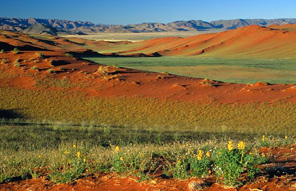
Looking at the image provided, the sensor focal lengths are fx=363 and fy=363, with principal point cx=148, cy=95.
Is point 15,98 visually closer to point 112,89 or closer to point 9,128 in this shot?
point 112,89

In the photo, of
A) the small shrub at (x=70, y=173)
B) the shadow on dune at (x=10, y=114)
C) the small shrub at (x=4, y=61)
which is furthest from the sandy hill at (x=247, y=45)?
the small shrub at (x=70, y=173)

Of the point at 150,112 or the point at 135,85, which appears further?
the point at 135,85

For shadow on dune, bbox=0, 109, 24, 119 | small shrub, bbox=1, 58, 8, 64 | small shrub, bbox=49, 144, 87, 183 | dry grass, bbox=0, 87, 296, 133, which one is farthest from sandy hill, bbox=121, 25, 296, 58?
small shrub, bbox=49, 144, 87, 183

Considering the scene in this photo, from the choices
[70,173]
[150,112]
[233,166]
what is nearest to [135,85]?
[150,112]

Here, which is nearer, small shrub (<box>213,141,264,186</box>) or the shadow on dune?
small shrub (<box>213,141,264,186</box>)

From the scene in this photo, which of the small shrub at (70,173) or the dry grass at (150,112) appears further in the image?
the dry grass at (150,112)

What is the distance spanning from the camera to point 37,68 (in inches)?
1335

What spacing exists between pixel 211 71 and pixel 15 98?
1259 inches

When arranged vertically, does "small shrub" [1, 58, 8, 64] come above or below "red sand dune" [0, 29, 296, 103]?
above

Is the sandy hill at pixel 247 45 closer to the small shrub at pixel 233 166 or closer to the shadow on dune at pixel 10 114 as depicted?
the shadow on dune at pixel 10 114

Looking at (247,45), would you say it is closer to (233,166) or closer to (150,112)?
(150,112)

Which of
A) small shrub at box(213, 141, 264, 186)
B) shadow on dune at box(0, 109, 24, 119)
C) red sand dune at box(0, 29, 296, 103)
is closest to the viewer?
small shrub at box(213, 141, 264, 186)

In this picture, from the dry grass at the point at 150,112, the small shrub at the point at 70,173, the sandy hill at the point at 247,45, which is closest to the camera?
the small shrub at the point at 70,173

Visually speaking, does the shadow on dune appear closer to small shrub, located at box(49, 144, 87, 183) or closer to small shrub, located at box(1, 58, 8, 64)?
small shrub, located at box(1, 58, 8, 64)
